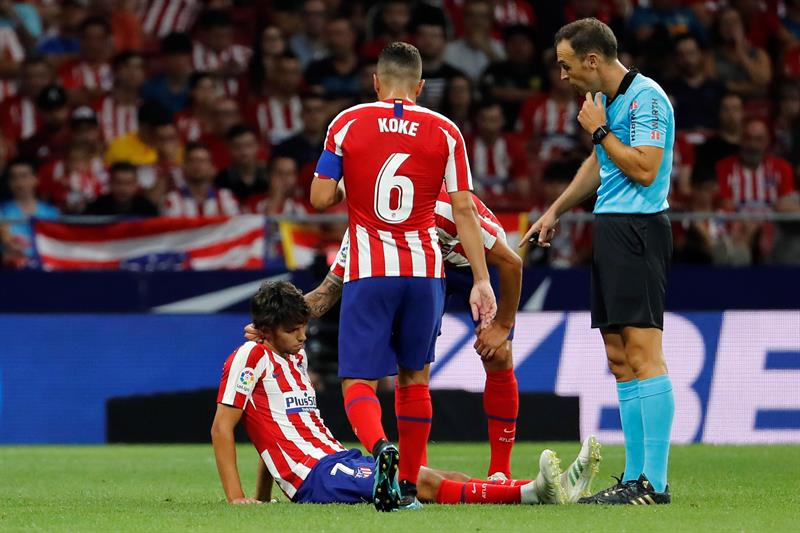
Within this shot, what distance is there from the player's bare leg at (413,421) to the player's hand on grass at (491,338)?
0.71m

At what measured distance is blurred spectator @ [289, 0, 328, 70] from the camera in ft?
51.4

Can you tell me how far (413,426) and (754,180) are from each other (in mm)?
8246

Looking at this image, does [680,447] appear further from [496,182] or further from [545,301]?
[496,182]

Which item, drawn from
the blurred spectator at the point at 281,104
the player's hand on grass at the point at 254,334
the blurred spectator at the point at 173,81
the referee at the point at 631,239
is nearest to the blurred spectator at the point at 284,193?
the blurred spectator at the point at 281,104

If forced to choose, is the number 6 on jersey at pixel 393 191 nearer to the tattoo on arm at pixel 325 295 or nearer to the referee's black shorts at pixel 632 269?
the tattoo on arm at pixel 325 295

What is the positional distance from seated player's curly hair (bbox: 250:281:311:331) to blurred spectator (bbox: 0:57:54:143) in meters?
9.11

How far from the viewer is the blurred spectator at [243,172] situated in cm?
1366

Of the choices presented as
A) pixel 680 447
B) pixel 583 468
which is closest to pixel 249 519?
pixel 583 468

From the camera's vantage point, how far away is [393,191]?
626 cm

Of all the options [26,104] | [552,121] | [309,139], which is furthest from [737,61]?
[26,104]

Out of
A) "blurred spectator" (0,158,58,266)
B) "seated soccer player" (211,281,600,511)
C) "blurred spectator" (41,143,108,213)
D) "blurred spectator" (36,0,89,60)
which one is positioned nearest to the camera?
"seated soccer player" (211,281,600,511)

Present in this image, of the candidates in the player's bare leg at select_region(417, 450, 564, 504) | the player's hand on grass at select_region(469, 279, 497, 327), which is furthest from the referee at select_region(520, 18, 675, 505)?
the player's hand on grass at select_region(469, 279, 497, 327)

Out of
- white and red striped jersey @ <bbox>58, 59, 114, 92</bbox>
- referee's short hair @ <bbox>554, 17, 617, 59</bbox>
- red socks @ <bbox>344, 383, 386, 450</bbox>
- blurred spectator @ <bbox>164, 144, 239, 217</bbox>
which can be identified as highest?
referee's short hair @ <bbox>554, 17, 617, 59</bbox>

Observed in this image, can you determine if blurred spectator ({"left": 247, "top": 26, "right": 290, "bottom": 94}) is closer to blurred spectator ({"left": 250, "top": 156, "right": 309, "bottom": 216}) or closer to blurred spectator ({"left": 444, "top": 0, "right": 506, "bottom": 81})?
blurred spectator ({"left": 444, "top": 0, "right": 506, "bottom": 81})
